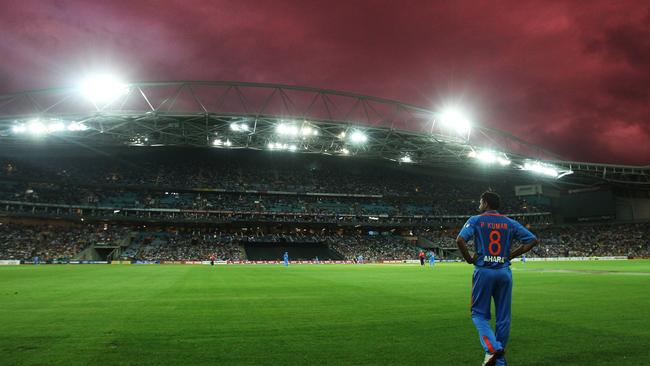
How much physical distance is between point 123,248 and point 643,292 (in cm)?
6235

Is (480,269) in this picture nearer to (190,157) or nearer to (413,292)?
(413,292)

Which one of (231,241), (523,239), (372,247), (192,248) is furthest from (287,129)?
(523,239)

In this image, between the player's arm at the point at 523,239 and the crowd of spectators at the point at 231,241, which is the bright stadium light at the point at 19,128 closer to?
the crowd of spectators at the point at 231,241

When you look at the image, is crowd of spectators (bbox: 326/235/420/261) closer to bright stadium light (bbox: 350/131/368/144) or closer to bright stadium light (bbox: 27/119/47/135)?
bright stadium light (bbox: 350/131/368/144)

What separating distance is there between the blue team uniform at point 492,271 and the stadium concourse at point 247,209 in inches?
2193

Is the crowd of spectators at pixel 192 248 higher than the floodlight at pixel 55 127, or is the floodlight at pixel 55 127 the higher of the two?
the floodlight at pixel 55 127

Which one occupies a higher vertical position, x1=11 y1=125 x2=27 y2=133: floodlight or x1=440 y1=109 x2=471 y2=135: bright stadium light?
x1=440 y1=109 x2=471 y2=135: bright stadium light

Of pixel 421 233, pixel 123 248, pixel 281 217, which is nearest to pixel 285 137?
pixel 281 217

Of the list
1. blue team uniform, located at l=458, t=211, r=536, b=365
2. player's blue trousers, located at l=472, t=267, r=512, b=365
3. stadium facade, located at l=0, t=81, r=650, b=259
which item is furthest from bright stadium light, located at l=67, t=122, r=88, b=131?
player's blue trousers, located at l=472, t=267, r=512, b=365

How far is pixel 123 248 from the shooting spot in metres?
59.6

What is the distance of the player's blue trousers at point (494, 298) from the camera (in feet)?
15.9

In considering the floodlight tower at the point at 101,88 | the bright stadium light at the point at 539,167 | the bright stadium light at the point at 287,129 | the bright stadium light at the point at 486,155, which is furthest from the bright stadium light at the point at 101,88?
the bright stadium light at the point at 539,167

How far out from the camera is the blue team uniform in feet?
15.9

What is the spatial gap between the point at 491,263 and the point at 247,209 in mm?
66362
